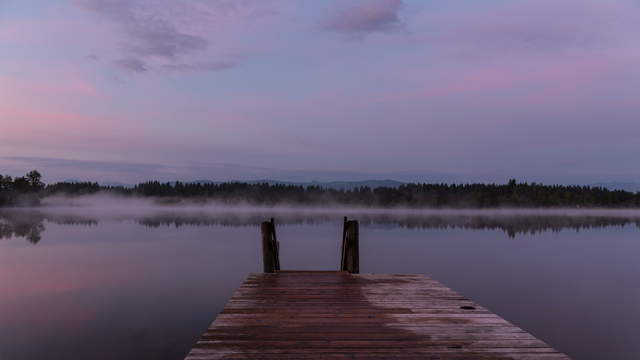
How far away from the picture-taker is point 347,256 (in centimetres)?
1409

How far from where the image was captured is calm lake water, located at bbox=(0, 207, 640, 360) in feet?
41.0

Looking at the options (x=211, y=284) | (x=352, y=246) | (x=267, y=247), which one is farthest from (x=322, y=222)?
Answer: (x=267, y=247)

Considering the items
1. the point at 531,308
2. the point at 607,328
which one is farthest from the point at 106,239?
the point at 607,328

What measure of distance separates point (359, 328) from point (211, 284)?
46.9 feet

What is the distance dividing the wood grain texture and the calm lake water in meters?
3.76

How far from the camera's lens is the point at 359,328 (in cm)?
770

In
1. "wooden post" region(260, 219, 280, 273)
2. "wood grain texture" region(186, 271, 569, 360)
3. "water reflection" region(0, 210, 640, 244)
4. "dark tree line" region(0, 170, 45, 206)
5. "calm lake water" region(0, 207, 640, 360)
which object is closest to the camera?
"wood grain texture" region(186, 271, 569, 360)

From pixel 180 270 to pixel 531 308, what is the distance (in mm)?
16743

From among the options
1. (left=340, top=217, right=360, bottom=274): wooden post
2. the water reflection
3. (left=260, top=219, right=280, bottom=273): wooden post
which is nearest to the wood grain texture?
(left=260, top=219, right=280, bottom=273): wooden post

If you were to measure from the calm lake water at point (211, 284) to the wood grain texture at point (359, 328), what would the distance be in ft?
12.3

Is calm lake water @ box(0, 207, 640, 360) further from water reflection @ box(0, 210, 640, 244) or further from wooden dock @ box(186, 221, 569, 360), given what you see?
water reflection @ box(0, 210, 640, 244)

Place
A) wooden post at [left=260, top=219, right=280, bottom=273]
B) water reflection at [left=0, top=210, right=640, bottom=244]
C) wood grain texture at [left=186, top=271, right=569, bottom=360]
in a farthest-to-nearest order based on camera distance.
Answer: water reflection at [left=0, top=210, right=640, bottom=244] < wooden post at [left=260, top=219, right=280, bottom=273] < wood grain texture at [left=186, top=271, right=569, bottom=360]

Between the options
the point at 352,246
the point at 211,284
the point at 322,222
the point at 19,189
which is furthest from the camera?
the point at 19,189

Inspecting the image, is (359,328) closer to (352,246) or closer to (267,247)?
(352,246)
